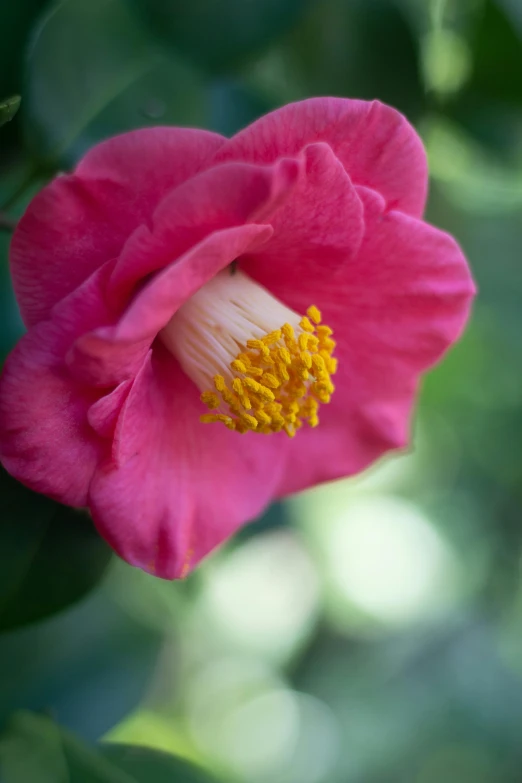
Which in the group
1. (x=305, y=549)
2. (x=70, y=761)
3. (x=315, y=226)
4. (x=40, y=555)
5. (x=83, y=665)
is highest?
(x=315, y=226)

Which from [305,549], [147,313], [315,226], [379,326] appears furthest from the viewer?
[305,549]

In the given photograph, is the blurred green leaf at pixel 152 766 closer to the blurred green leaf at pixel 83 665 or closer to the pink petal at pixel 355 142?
the blurred green leaf at pixel 83 665

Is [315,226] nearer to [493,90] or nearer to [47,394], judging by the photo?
[47,394]

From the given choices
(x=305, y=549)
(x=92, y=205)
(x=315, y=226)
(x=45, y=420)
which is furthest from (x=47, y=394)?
(x=305, y=549)

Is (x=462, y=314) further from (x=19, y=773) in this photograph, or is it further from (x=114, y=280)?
(x=19, y=773)

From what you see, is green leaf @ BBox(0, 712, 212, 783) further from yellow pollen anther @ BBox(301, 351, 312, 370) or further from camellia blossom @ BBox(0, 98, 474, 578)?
yellow pollen anther @ BBox(301, 351, 312, 370)

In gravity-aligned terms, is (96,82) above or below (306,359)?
above
